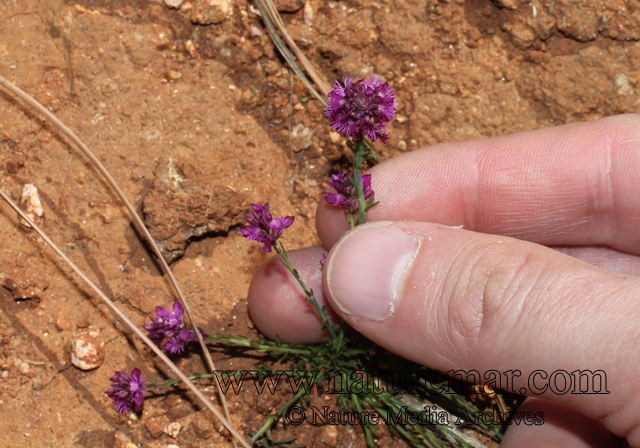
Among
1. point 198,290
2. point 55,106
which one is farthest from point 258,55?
point 198,290

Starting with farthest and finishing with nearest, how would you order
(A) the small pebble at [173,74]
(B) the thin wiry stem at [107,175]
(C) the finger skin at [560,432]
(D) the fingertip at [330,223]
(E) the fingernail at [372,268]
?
(A) the small pebble at [173,74] → (D) the fingertip at [330,223] → (C) the finger skin at [560,432] → (E) the fingernail at [372,268] → (B) the thin wiry stem at [107,175]

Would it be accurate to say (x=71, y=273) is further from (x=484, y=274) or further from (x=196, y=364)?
(x=484, y=274)

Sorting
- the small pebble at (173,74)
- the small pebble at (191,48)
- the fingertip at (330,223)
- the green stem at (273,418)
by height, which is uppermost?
the small pebble at (191,48)

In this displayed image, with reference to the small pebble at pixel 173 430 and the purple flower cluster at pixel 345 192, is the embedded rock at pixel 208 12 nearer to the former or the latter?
the purple flower cluster at pixel 345 192

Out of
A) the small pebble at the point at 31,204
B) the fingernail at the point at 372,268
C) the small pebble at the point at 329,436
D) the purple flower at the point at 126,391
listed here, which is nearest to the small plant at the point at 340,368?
the purple flower at the point at 126,391

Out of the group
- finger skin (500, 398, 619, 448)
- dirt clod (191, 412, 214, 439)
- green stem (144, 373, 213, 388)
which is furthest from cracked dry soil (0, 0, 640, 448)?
finger skin (500, 398, 619, 448)

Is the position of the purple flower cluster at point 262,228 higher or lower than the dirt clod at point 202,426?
higher

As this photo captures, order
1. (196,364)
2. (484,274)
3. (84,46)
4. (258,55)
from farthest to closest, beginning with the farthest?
(258,55), (84,46), (196,364), (484,274)
